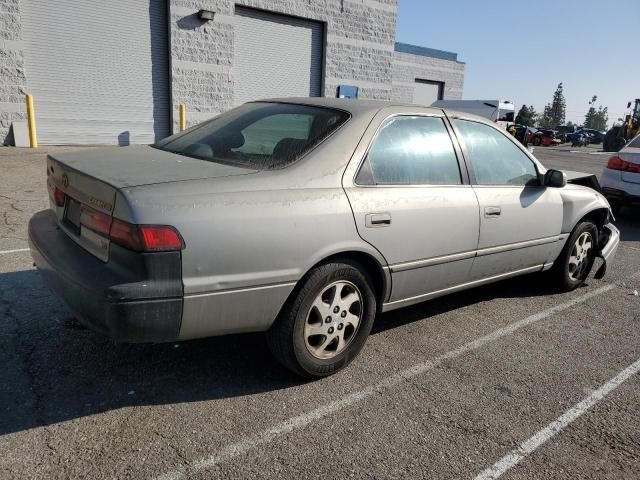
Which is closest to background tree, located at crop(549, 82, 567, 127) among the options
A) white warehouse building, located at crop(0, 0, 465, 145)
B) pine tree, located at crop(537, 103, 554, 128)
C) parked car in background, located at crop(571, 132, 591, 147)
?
pine tree, located at crop(537, 103, 554, 128)

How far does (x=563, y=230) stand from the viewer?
4.57m

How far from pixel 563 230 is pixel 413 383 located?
7.57ft

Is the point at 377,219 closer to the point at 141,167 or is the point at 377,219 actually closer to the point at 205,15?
the point at 141,167

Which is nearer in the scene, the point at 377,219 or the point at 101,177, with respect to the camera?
the point at 101,177

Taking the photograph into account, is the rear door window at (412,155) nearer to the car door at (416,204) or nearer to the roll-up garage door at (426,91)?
the car door at (416,204)

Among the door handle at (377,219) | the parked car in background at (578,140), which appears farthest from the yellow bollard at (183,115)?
the parked car in background at (578,140)

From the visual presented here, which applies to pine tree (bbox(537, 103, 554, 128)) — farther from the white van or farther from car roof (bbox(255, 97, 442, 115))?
car roof (bbox(255, 97, 442, 115))

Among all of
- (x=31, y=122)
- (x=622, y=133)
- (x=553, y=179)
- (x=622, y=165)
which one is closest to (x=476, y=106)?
(x=622, y=133)

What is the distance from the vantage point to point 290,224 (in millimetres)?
2711

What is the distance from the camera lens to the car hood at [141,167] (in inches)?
103

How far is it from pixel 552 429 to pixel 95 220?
8.45 feet

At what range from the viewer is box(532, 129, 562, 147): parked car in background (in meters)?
36.1

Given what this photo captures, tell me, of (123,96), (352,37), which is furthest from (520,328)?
(352,37)

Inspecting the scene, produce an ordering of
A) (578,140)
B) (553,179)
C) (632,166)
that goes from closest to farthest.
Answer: (553,179) < (632,166) < (578,140)
